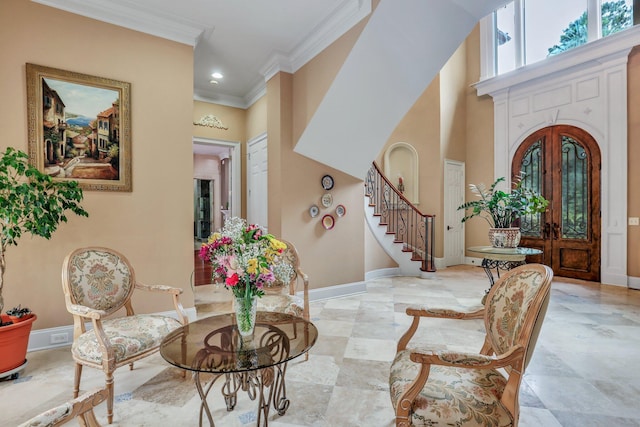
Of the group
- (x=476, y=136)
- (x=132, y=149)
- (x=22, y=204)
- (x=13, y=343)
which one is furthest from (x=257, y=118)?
(x=476, y=136)

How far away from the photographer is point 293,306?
100 inches

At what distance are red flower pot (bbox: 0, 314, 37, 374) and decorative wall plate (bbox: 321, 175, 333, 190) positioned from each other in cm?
330

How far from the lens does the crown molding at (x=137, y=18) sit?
2936mm

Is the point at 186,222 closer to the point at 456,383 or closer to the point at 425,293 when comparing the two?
the point at 456,383

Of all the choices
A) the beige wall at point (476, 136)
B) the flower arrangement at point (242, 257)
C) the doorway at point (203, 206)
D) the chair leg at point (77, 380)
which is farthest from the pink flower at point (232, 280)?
the doorway at point (203, 206)

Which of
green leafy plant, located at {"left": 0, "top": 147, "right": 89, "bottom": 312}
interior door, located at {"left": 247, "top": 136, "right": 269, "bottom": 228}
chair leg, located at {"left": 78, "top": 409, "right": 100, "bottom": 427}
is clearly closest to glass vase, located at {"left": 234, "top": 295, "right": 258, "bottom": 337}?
chair leg, located at {"left": 78, "top": 409, "right": 100, "bottom": 427}

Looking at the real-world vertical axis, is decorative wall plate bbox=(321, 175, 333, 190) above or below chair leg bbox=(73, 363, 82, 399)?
above

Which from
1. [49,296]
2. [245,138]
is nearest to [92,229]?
[49,296]

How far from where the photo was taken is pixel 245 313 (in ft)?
5.43

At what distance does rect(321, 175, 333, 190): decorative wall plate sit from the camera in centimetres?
439

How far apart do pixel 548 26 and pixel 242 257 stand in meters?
7.79

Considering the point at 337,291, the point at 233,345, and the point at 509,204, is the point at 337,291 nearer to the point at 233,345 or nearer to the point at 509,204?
the point at 509,204

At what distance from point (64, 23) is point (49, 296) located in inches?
102

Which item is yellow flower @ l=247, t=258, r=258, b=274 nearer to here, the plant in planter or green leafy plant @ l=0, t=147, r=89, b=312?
green leafy plant @ l=0, t=147, r=89, b=312
